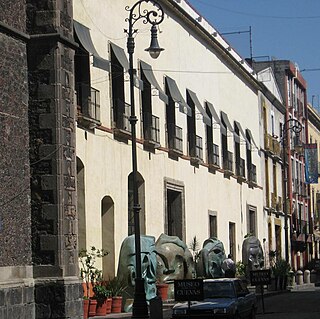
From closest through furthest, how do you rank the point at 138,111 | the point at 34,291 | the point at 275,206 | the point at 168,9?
1. the point at 34,291
2. the point at 138,111
3. the point at 168,9
4. the point at 275,206

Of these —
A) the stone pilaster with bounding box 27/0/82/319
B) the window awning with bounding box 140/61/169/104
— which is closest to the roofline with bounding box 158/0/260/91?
the window awning with bounding box 140/61/169/104

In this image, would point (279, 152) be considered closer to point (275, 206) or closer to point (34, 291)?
point (275, 206)

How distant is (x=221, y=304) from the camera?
23.4 meters

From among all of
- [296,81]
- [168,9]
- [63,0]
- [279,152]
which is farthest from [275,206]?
[63,0]

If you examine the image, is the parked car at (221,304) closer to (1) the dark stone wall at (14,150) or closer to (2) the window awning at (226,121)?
(1) the dark stone wall at (14,150)

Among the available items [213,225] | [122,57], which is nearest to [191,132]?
[213,225]

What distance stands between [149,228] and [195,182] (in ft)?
26.7

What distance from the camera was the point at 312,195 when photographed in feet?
280

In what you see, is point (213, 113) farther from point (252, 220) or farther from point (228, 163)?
point (252, 220)

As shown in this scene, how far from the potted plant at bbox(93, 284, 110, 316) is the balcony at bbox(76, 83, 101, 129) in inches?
192

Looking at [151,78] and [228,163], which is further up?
[151,78]

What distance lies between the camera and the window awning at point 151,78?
36.8m

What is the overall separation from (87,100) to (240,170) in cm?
2500

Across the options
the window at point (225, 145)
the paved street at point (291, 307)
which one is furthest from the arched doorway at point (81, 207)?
the window at point (225, 145)
